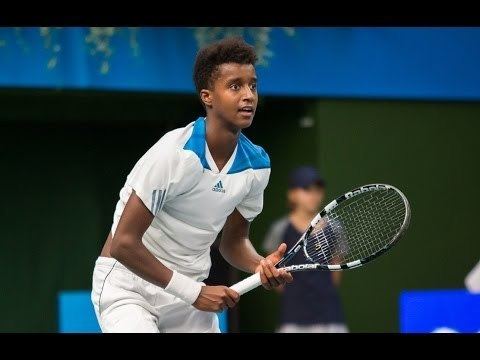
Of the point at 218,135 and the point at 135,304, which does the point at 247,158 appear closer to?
the point at 218,135

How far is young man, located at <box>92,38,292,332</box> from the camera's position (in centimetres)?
431

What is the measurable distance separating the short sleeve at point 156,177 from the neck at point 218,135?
8.3 inches

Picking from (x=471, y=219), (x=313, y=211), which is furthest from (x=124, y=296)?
(x=471, y=219)

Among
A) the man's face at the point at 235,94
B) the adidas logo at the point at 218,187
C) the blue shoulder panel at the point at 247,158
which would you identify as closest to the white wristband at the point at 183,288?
the adidas logo at the point at 218,187

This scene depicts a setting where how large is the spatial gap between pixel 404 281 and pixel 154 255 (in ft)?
16.2

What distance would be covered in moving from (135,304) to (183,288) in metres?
0.21

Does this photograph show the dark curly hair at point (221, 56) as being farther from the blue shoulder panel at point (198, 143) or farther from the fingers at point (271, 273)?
the fingers at point (271, 273)

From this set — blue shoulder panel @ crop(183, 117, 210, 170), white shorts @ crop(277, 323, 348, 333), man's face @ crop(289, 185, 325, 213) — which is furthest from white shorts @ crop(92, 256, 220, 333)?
man's face @ crop(289, 185, 325, 213)

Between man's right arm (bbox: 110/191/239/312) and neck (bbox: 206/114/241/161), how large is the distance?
0.37 meters

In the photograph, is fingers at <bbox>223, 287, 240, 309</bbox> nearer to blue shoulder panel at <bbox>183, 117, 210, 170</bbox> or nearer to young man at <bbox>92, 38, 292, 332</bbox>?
young man at <bbox>92, 38, 292, 332</bbox>

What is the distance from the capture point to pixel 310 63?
340 inches

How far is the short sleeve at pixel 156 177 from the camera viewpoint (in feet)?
14.0

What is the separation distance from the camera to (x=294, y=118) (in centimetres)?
903
